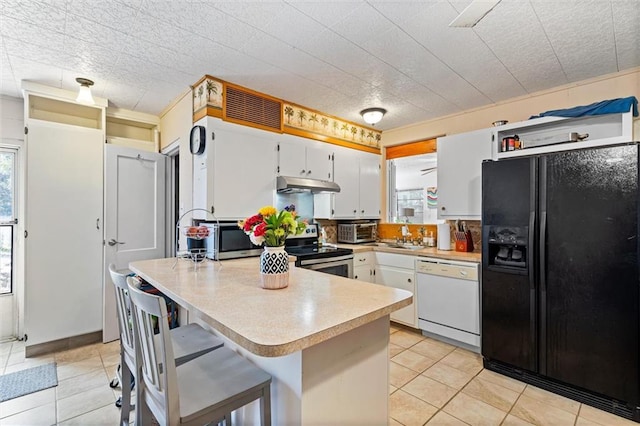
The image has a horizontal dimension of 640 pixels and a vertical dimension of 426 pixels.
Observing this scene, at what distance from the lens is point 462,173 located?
3258 millimetres

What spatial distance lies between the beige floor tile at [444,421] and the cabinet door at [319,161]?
8.27ft

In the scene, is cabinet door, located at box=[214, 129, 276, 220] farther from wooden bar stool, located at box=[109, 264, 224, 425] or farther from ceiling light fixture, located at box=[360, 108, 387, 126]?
wooden bar stool, located at box=[109, 264, 224, 425]

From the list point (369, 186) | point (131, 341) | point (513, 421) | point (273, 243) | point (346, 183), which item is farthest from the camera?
point (369, 186)

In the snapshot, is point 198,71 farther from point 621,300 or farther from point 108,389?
point 621,300

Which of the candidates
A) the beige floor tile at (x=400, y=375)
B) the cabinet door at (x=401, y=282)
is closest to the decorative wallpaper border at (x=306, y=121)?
the cabinet door at (x=401, y=282)

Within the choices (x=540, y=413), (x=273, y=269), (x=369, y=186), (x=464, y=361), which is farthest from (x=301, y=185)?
(x=540, y=413)

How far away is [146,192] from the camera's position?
3.53 m

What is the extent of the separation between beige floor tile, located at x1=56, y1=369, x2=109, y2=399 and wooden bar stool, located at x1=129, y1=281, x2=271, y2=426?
1481mm

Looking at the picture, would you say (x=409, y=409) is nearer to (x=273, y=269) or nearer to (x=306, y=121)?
(x=273, y=269)

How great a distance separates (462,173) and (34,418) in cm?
403

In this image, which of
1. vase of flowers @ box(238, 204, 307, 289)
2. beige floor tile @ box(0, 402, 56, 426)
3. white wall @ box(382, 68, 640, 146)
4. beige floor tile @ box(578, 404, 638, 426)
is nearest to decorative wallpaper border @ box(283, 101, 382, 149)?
white wall @ box(382, 68, 640, 146)

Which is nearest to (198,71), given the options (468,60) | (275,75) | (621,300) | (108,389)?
(275,75)

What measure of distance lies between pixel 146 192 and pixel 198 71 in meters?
1.66

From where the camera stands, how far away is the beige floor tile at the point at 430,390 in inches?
86.3
